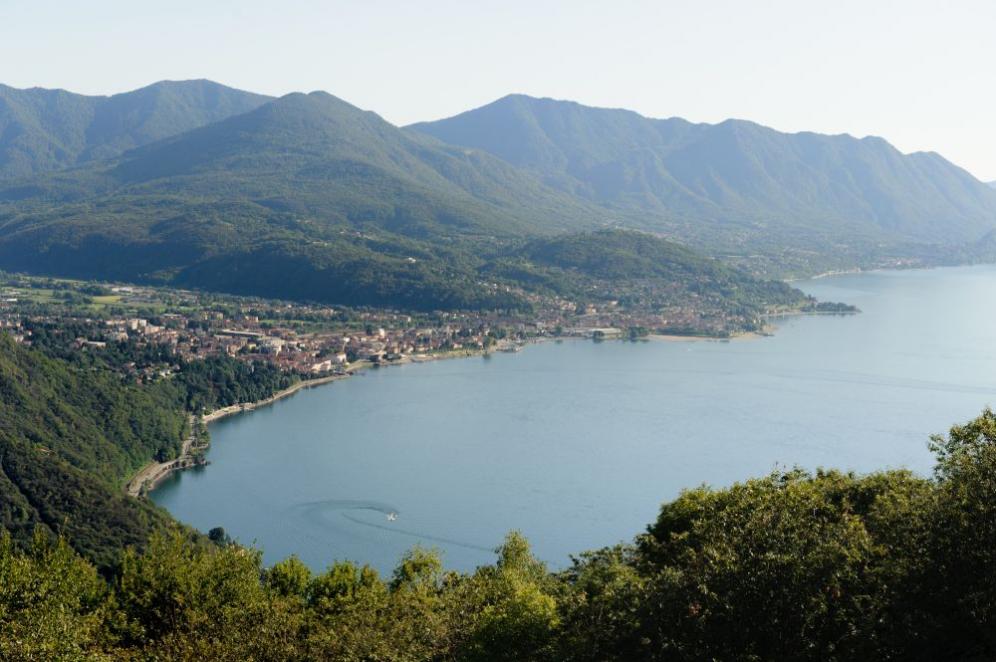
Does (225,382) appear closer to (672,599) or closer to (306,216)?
(672,599)

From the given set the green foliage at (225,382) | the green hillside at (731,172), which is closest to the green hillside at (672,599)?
the green foliage at (225,382)

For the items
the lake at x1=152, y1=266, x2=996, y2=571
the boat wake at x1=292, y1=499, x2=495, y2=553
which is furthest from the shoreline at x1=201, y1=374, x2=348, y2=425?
the boat wake at x1=292, y1=499, x2=495, y2=553

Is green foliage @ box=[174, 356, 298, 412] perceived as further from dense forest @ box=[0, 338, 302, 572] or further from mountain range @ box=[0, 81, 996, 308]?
mountain range @ box=[0, 81, 996, 308]

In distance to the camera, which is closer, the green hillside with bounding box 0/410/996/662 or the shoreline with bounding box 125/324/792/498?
the green hillside with bounding box 0/410/996/662

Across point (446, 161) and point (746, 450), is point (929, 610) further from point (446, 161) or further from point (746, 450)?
point (446, 161)

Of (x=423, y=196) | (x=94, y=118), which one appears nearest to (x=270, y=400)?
(x=423, y=196)

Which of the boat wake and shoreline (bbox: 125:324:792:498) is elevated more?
shoreline (bbox: 125:324:792:498)
